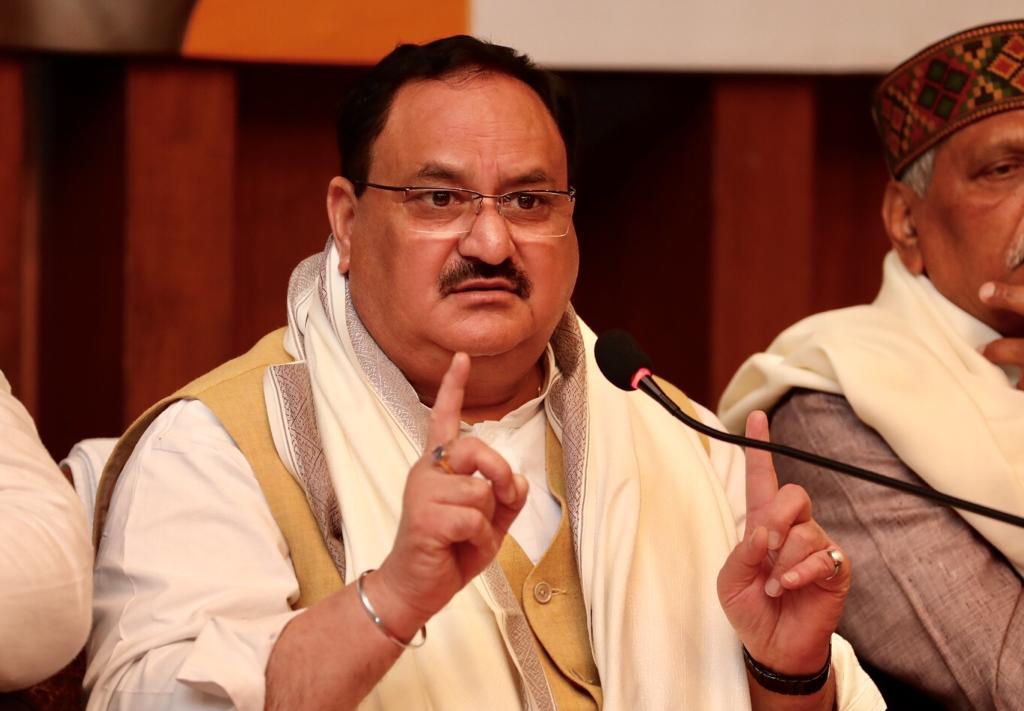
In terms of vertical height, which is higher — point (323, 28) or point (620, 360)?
point (323, 28)

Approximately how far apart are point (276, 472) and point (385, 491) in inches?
6.6

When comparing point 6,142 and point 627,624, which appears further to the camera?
point 6,142

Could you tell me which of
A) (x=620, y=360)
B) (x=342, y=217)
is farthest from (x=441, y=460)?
(x=342, y=217)

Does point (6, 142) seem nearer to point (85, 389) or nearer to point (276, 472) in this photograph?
point (85, 389)

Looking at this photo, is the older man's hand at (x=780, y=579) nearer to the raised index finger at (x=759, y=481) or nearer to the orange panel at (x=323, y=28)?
the raised index finger at (x=759, y=481)

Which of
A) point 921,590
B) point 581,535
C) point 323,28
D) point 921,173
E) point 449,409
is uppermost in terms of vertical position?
point 323,28

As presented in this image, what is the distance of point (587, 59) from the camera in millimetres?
3619

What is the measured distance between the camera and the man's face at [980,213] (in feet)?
9.21

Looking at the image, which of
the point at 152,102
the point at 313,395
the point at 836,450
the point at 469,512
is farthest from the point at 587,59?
the point at 469,512

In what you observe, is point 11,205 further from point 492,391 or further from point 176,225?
point 492,391

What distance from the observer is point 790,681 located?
210cm

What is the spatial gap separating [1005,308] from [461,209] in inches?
45.1

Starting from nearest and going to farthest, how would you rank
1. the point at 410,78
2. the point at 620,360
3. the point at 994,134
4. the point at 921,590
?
the point at 620,360, the point at 410,78, the point at 921,590, the point at 994,134

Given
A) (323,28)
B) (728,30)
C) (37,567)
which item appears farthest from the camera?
(728,30)
